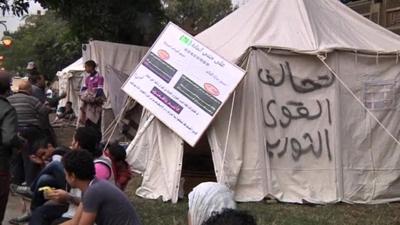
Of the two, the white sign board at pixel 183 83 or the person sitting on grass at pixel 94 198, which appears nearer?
the person sitting on grass at pixel 94 198

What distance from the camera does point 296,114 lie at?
943cm

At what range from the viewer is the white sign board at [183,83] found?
906 centimetres

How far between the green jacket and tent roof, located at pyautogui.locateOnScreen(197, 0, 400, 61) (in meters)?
3.93

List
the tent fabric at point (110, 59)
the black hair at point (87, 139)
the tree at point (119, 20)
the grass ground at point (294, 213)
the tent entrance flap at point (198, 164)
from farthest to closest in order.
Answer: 1. the tree at point (119, 20)
2. the tent fabric at point (110, 59)
3. the tent entrance flap at point (198, 164)
4. the grass ground at point (294, 213)
5. the black hair at point (87, 139)

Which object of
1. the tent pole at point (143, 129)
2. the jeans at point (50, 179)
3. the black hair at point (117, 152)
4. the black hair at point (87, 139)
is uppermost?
the black hair at point (87, 139)

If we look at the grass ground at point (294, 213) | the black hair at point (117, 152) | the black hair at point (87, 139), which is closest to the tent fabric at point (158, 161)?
the grass ground at point (294, 213)

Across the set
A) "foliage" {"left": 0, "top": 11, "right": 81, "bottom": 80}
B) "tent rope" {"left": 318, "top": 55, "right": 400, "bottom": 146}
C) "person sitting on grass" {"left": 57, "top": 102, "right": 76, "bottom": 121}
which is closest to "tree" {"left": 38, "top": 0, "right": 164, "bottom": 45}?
"person sitting on grass" {"left": 57, "top": 102, "right": 76, "bottom": 121}

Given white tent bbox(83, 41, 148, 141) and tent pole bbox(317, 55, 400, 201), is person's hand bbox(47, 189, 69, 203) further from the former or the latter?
white tent bbox(83, 41, 148, 141)

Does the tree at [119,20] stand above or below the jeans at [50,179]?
above

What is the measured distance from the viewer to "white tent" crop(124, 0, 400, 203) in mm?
9312

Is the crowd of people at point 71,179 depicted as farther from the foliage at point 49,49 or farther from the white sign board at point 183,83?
the foliage at point 49,49

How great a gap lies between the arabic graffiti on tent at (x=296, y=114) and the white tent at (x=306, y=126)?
1 cm

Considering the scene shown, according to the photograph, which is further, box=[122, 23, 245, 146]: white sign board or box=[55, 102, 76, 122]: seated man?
box=[55, 102, 76, 122]: seated man

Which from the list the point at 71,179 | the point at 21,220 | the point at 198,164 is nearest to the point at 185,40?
the point at 198,164
